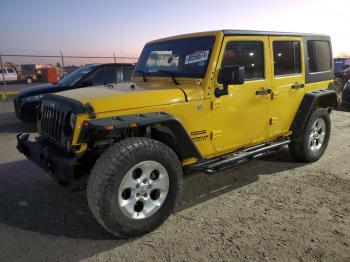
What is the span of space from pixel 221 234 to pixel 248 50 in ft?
7.68

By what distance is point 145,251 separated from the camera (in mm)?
2934

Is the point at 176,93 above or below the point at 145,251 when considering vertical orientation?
above

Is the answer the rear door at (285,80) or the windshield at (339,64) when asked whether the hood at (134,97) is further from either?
the windshield at (339,64)

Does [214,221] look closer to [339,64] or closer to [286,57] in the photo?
[286,57]

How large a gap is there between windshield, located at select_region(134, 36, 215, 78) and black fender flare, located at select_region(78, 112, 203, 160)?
762mm

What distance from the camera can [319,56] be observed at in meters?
5.29

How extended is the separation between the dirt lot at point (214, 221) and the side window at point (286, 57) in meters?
1.55

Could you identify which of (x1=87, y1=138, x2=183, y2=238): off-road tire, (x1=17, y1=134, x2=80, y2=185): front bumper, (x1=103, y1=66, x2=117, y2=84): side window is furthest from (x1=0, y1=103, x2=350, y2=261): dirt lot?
(x1=103, y1=66, x2=117, y2=84): side window

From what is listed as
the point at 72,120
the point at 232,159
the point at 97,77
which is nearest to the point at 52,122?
the point at 72,120

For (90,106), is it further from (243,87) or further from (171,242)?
(243,87)

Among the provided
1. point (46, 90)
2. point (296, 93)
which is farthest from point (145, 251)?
point (46, 90)

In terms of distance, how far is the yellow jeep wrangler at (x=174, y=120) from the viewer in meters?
3.00

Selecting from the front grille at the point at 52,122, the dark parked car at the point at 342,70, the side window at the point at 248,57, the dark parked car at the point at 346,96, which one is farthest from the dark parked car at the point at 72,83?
the dark parked car at the point at 342,70

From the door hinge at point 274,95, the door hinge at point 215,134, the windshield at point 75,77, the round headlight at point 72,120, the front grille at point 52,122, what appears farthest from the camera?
the windshield at point 75,77
